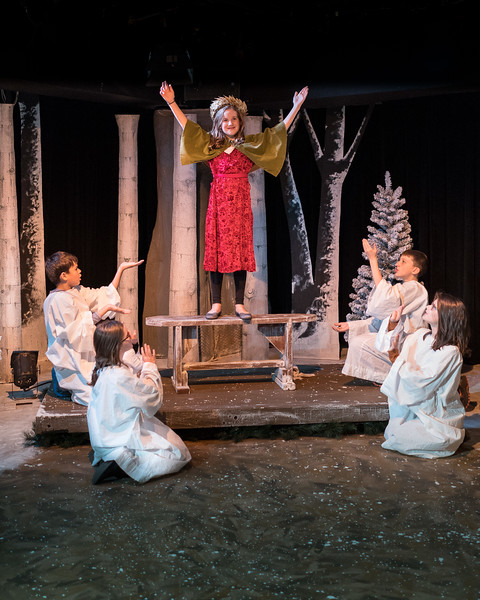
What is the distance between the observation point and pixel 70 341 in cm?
488

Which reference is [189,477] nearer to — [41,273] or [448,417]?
[448,417]

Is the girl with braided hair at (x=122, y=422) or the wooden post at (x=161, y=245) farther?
the wooden post at (x=161, y=245)


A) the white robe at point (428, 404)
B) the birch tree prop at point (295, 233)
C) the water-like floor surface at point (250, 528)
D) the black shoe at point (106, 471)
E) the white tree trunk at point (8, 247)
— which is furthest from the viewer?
the birch tree prop at point (295, 233)

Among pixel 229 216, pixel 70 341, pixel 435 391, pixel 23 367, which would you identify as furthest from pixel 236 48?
pixel 435 391

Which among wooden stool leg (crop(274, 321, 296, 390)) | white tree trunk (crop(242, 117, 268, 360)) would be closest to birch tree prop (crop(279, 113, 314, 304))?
white tree trunk (crop(242, 117, 268, 360))

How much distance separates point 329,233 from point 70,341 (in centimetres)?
356

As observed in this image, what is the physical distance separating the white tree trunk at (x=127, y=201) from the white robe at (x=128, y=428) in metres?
3.09

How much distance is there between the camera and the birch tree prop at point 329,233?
24.4 ft

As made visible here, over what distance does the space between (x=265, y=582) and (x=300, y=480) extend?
1162mm

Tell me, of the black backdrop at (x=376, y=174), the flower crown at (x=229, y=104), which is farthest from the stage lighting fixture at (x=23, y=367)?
the flower crown at (x=229, y=104)

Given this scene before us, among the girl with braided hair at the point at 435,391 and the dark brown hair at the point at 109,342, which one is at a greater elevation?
the dark brown hair at the point at 109,342

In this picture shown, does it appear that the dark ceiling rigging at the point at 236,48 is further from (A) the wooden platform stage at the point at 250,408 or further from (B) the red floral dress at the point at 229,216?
(A) the wooden platform stage at the point at 250,408

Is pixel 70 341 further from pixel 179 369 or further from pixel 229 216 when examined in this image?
pixel 229 216

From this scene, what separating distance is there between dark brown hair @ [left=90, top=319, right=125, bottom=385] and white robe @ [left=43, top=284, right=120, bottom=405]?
95 cm
